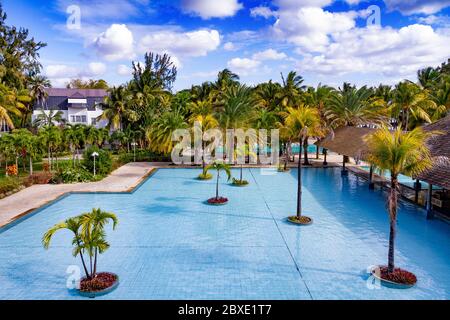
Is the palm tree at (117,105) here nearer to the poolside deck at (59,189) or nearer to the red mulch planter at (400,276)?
the poolside deck at (59,189)

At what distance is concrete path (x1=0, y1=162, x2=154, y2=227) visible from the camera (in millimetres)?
17797

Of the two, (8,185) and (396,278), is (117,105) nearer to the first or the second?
(8,185)

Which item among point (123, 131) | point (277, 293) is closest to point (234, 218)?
point (277, 293)

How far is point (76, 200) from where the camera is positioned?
20359 mm

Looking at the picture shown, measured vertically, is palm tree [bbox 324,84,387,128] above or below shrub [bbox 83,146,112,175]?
above

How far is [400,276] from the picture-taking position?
10.6 metres

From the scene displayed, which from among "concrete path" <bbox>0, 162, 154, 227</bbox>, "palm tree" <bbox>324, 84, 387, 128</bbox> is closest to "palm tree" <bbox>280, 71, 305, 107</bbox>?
"palm tree" <bbox>324, 84, 387, 128</bbox>

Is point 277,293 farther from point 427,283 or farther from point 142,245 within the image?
point 142,245

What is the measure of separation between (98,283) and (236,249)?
4.92 meters

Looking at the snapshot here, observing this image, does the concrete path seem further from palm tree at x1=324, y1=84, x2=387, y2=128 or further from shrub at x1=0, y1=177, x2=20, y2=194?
palm tree at x1=324, y1=84, x2=387, y2=128

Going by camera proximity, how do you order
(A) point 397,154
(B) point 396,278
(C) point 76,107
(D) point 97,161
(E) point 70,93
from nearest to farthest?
1. (A) point 397,154
2. (B) point 396,278
3. (D) point 97,161
4. (C) point 76,107
5. (E) point 70,93

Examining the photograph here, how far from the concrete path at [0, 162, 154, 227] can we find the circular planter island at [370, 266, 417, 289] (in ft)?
Answer: 48.1

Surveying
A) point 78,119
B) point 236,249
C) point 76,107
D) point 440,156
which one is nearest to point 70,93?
point 76,107
